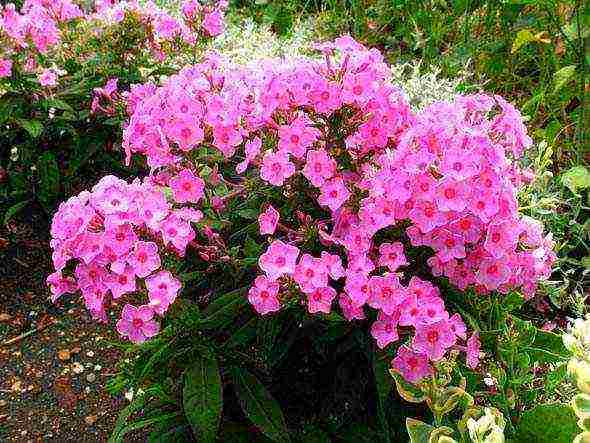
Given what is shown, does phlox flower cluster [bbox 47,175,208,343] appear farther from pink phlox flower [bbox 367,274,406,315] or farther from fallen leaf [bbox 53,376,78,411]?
fallen leaf [bbox 53,376,78,411]

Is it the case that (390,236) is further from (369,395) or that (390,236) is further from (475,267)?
(369,395)

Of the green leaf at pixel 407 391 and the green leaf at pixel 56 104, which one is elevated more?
the green leaf at pixel 407 391

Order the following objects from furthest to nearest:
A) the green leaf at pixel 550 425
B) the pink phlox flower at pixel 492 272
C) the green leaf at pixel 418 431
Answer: the pink phlox flower at pixel 492 272, the green leaf at pixel 550 425, the green leaf at pixel 418 431

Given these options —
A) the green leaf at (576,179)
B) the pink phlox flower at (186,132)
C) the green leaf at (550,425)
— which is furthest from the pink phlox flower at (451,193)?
the green leaf at (576,179)

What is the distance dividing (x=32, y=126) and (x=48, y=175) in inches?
9.9

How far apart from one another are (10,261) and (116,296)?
2030 mm

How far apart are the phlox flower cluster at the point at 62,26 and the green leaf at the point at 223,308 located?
62.8 inches

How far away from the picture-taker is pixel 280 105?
1.90 meters

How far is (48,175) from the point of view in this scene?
10.8 feet

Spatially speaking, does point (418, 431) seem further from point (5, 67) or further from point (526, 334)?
point (5, 67)

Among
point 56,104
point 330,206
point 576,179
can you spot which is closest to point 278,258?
point 330,206

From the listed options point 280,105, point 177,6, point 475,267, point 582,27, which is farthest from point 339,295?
point 177,6

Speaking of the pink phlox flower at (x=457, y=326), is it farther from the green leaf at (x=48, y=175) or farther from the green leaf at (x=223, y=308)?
the green leaf at (x=48, y=175)

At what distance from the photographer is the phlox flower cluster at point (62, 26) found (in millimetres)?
3068
